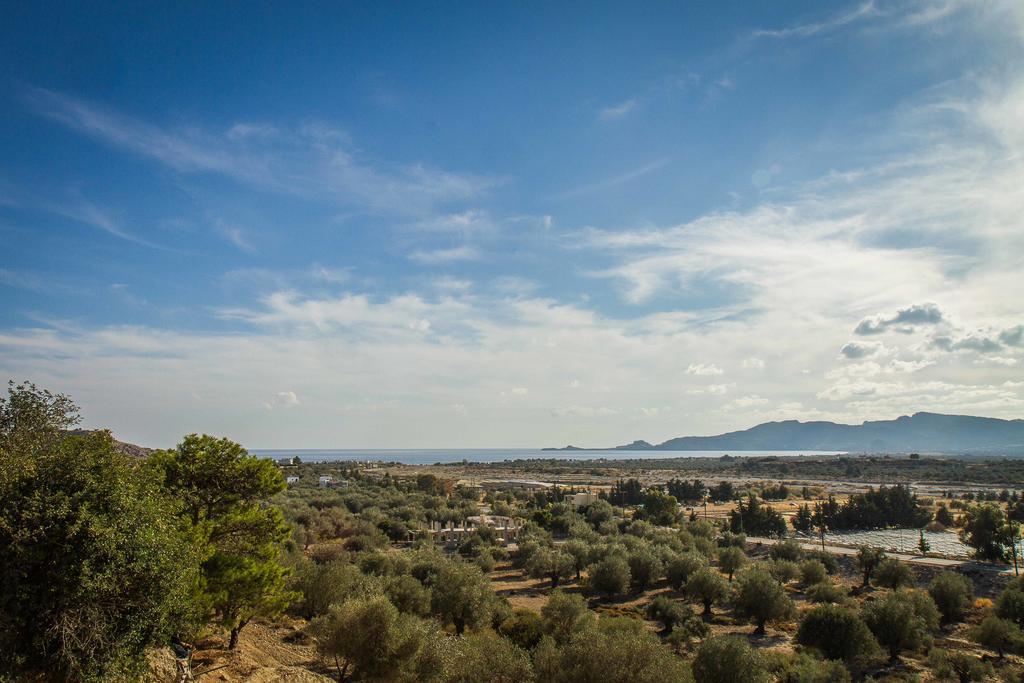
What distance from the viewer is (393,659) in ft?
59.7

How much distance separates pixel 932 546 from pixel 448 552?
150 feet

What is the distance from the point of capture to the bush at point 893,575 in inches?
1597

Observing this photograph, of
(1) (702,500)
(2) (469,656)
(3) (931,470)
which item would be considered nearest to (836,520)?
(1) (702,500)

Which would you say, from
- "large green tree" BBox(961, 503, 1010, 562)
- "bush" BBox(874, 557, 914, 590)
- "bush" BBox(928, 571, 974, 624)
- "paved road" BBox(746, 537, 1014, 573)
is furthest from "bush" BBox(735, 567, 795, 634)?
"large green tree" BBox(961, 503, 1010, 562)

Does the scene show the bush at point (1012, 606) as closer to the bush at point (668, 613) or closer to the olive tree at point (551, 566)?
the bush at point (668, 613)

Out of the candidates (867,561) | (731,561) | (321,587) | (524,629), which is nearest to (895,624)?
(731,561)

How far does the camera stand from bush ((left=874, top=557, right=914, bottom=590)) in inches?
1597

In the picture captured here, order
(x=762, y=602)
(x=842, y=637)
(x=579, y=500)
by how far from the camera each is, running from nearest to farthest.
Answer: (x=842, y=637), (x=762, y=602), (x=579, y=500)

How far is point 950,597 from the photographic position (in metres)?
34.3

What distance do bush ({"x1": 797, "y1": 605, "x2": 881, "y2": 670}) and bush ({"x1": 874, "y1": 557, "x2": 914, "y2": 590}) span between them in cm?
1580

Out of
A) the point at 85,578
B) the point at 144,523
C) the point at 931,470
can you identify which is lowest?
the point at 931,470

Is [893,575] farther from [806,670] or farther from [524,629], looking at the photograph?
[524,629]

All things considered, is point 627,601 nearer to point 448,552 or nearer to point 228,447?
point 448,552

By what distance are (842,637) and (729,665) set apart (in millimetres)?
10448
